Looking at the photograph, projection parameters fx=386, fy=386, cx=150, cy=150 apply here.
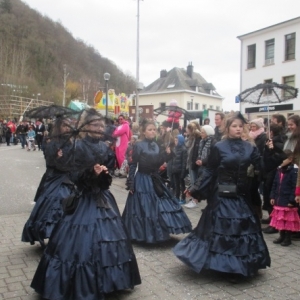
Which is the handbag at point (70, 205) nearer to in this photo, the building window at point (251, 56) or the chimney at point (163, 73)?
the building window at point (251, 56)

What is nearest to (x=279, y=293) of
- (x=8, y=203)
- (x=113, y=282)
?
(x=113, y=282)

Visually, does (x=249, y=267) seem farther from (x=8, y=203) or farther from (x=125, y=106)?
(x=125, y=106)

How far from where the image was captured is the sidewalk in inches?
160

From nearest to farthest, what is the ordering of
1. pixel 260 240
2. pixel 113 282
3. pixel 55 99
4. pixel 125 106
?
1. pixel 113 282
2. pixel 260 240
3. pixel 125 106
4. pixel 55 99

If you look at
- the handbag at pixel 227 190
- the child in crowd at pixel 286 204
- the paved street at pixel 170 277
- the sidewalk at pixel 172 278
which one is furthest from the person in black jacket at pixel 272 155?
the handbag at pixel 227 190

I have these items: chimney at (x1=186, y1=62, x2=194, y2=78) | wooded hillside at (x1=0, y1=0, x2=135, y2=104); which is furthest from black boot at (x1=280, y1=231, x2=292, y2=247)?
chimney at (x1=186, y1=62, x2=194, y2=78)

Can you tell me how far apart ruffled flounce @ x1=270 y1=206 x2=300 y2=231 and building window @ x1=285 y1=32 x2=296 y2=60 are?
2862 cm

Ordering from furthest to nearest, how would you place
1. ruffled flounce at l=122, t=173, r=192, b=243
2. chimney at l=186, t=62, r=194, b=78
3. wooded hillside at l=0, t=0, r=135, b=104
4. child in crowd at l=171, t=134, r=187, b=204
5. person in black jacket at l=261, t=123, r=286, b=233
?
wooded hillside at l=0, t=0, r=135, b=104
chimney at l=186, t=62, r=194, b=78
child in crowd at l=171, t=134, r=187, b=204
person in black jacket at l=261, t=123, r=286, b=233
ruffled flounce at l=122, t=173, r=192, b=243

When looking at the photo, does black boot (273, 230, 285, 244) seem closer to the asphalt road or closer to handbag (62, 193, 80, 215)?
handbag (62, 193, 80, 215)

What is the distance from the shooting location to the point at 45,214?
5.25m

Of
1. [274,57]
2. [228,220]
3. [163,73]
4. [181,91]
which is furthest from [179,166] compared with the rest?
[163,73]

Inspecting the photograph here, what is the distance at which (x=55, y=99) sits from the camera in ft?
→ 210

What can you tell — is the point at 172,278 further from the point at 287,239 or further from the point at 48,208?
the point at 287,239

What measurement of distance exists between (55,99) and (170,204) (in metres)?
60.7
